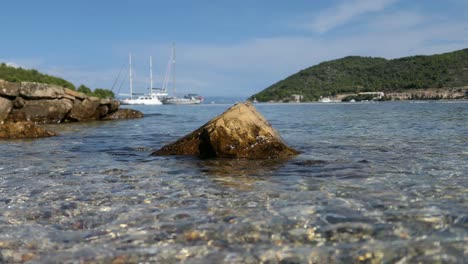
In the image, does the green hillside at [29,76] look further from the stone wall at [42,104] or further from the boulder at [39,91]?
the boulder at [39,91]

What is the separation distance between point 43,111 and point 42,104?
0.55 m

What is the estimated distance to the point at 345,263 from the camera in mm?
3900

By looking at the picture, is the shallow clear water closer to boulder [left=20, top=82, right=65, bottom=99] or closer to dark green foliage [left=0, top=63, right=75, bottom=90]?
boulder [left=20, top=82, right=65, bottom=99]

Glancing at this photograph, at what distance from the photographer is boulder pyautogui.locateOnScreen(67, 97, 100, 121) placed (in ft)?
114

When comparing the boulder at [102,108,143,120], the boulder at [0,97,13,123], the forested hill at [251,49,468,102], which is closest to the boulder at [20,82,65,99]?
the boulder at [0,97,13,123]

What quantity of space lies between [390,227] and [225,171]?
4.54 m

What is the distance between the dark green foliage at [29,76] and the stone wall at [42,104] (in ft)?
220

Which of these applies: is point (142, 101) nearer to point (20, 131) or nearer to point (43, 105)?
point (43, 105)

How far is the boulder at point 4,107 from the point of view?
1093 inches

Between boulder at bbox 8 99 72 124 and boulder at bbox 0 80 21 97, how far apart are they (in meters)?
1.06

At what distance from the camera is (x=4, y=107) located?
28109 millimetres

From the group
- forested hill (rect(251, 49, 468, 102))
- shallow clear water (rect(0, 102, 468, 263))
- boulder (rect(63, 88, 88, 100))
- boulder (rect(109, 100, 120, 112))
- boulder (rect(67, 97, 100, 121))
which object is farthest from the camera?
forested hill (rect(251, 49, 468, 102))

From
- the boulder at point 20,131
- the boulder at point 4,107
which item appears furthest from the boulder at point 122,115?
the boulder at point 20,131

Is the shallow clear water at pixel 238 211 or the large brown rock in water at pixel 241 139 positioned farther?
the large brown rock in water at pixel 241 139
